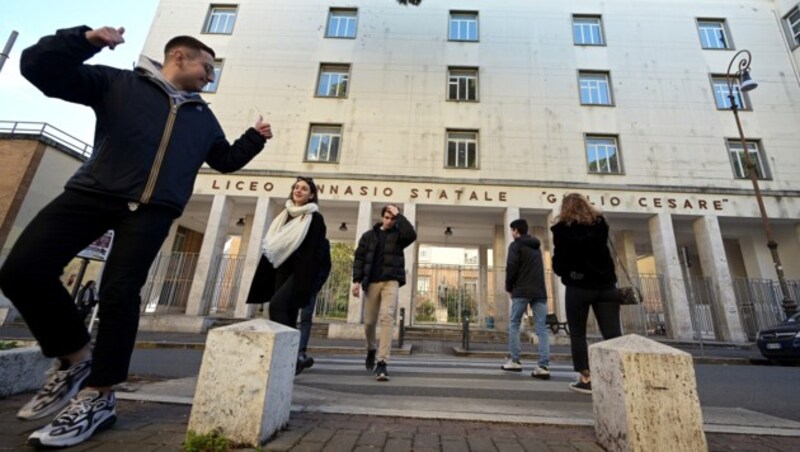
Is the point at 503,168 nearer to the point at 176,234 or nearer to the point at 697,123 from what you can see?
the point at 697,123

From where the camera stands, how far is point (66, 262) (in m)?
2.11

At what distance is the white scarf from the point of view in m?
3.69

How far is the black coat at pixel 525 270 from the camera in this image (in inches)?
210

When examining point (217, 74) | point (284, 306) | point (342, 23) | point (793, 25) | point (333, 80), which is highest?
point (793, 25)

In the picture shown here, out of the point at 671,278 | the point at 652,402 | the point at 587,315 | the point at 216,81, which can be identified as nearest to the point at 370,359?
the point at 587,315

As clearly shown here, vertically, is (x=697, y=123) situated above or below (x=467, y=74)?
below

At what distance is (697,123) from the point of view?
15.2 meters

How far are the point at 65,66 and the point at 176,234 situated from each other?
1846cm

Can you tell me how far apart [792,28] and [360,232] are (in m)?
21.9

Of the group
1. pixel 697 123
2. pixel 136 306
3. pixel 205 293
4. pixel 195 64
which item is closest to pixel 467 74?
pixel 697 123

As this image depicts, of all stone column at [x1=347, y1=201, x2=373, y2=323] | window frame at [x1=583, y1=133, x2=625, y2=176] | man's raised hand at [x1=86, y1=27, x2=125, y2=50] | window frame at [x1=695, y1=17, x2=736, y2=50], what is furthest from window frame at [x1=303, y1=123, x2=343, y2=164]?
window frame at [x1=695, y1=17, x2=736, y2=50]

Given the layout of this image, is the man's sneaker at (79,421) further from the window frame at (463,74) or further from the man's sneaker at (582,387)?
the window frame at (463,74)

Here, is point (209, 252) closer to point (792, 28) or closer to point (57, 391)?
point (57, 391)

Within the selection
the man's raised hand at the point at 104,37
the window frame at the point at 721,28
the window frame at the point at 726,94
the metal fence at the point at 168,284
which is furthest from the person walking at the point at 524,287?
the window frame at the point at 721,28
